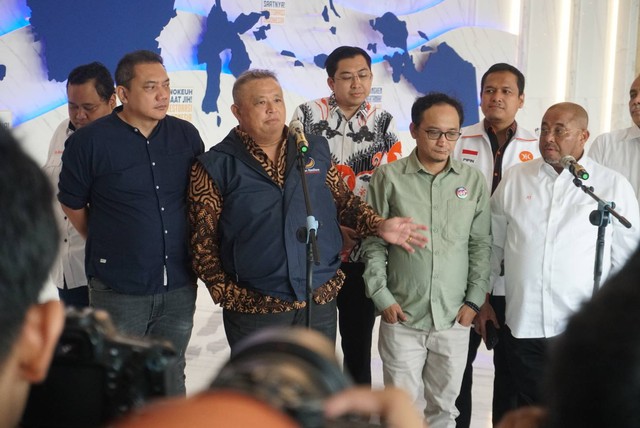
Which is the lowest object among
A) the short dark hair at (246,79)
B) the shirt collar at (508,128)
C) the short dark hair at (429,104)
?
the shirt collar at (508,128)

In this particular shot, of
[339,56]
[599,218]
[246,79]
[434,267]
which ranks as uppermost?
[339,56]

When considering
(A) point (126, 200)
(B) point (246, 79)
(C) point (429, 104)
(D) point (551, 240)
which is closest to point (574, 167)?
(D) point (551, 240)

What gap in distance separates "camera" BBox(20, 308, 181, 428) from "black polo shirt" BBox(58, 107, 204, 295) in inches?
78.6

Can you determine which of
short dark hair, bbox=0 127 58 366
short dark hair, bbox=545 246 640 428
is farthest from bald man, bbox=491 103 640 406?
short dark hair, bbox=0 127 58 366

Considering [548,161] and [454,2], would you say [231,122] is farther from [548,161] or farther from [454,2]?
[548,161]

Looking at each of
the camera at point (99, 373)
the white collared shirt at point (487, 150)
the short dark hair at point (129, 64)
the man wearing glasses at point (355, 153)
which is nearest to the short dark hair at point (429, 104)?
the man wearing glasses at point (355, 153)

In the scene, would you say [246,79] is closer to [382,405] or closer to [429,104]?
[429,104]

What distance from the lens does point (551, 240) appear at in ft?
9.15

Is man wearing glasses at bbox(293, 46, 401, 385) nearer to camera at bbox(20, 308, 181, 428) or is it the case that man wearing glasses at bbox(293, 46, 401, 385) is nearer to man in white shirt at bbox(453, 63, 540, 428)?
man in white shirt at bbox(453, 63, 540, 428)

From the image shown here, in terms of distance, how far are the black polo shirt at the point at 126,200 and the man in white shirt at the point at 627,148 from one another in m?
2.17

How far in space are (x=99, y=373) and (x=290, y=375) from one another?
31 cm

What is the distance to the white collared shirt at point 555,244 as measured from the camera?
278cm

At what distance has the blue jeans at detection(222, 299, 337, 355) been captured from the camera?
2746mm

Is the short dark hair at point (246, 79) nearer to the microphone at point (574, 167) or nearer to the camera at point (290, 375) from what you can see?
the microphone at point (574, 167)
